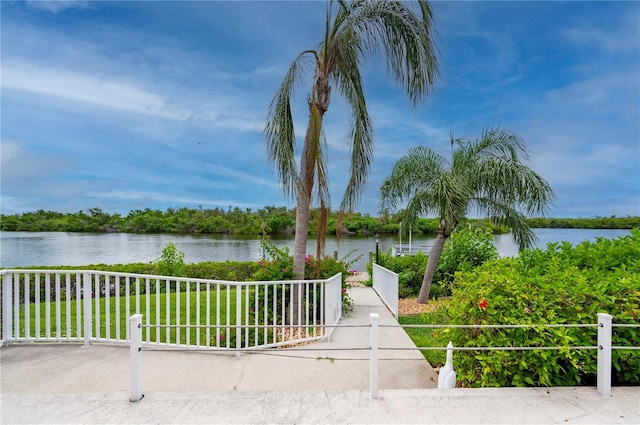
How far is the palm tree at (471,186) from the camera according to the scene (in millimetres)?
6594

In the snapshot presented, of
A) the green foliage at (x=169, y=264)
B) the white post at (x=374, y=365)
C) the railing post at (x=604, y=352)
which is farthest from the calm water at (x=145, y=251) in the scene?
the white post at (x=374, y=365)

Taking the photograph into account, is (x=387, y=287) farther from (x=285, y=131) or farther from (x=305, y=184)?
(x=285, y=131)

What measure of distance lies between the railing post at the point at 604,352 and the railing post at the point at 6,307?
5.76 meters

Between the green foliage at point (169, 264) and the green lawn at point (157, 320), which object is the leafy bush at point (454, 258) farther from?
the green foliage at point (169, 264)

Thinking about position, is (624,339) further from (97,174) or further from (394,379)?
(97,174)

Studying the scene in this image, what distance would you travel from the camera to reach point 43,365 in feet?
10.7

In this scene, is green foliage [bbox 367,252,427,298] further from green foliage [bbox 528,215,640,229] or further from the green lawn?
green foliage [bbox 528,215,640,229]

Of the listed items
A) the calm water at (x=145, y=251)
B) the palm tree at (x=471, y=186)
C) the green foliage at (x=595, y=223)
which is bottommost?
the calm water at (x=145, y=251)

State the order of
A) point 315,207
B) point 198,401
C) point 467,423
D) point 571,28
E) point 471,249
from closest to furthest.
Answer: point 467,423, point 198,401, point 315,207, point 571,28, point 471,249

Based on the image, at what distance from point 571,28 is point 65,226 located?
122 ft

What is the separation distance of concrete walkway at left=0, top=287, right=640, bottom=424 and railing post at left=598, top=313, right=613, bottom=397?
0.24 feet

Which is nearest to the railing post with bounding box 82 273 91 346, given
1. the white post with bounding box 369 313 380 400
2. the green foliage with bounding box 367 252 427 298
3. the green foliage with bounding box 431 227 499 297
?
the white post with bounding box 369 313 380 400

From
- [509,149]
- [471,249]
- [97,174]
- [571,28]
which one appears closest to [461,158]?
[509,149]

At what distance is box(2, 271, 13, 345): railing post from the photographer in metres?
3.68
